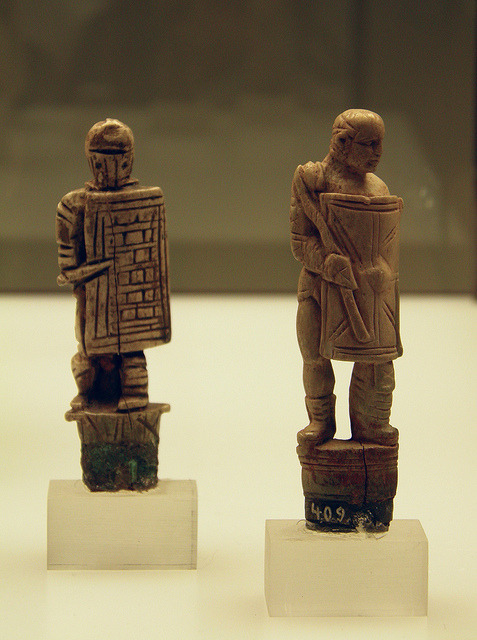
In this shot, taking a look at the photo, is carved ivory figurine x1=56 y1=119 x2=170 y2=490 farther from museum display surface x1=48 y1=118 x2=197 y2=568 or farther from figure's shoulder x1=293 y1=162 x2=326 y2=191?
figure's shoulder x1=293 y1=162 x2=326 y2=191

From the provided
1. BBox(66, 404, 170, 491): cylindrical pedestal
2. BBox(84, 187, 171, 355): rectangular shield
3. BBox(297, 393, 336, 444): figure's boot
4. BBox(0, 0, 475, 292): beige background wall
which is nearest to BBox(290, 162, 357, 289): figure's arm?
BBox(297, 393, 336, 444): figure's boot

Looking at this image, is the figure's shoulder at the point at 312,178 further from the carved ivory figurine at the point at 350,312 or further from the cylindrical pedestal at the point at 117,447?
the cylindrical pedestal at the point at 117,447

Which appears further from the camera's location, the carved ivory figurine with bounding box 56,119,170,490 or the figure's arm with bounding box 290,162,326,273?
the carved ivory figurine with bounding box 56,119,170,490

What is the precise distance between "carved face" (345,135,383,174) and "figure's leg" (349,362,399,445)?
0.72 metres

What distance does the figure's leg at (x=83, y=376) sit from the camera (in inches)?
182

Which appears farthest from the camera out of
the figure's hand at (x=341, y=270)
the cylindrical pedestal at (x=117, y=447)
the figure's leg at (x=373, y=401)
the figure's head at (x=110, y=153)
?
the cylindrical pedestal at (x=117, y=447)

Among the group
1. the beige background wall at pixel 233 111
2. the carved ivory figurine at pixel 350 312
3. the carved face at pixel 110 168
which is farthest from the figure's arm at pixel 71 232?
the beige background wall at pixel 233 111

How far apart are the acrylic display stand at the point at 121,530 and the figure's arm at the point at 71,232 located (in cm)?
89

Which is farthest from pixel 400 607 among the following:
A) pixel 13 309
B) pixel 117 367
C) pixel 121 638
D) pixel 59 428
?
pixel 13 309

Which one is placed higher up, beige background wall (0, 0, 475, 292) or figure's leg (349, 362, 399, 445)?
beige background wall (0, 0, 475, 292)

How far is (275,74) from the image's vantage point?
9312 mm

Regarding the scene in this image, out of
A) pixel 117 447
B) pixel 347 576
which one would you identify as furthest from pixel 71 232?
pixel 347 576

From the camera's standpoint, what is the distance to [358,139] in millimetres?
4086

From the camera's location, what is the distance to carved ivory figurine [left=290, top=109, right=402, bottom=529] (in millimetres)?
4074
